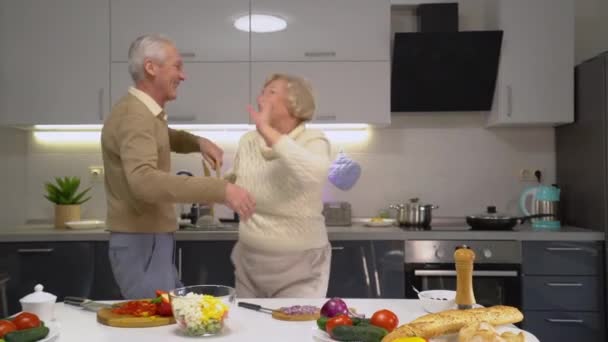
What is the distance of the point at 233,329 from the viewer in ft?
4.50

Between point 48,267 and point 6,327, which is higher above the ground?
point 6,327

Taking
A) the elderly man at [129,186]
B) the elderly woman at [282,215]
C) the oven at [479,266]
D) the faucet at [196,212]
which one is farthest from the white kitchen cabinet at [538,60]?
the elderly man at [129,186]

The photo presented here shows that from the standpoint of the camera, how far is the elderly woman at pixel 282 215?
2006mm

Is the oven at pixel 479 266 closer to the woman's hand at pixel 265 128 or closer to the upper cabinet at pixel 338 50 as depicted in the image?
the upper cabinet at pixel 338 50

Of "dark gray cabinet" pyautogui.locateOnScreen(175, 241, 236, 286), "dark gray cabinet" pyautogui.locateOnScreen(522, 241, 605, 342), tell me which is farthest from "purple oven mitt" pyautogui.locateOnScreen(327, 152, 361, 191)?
"dark gray cabinet" pyautogui.locateOnScreen(522, 241, 605, 342)

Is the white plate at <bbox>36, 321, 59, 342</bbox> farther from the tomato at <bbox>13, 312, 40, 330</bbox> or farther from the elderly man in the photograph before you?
the elderly man

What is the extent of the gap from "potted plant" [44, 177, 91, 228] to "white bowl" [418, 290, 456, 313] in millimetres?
2551

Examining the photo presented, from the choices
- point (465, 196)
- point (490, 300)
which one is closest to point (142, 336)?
point (490, 300)

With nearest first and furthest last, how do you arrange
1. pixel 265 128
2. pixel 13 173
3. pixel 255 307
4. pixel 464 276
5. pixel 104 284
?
pixel 464 276, pixel 255 307, pixel 265 128, pixel 104 284, pixel 13 173


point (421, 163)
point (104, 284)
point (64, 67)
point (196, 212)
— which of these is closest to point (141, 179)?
point (104, 284)

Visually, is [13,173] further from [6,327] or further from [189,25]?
[6,327]

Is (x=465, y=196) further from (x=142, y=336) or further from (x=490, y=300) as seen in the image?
(x=142, y=336)

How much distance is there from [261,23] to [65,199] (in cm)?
156

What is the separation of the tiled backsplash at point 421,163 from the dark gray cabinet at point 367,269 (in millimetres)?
686
